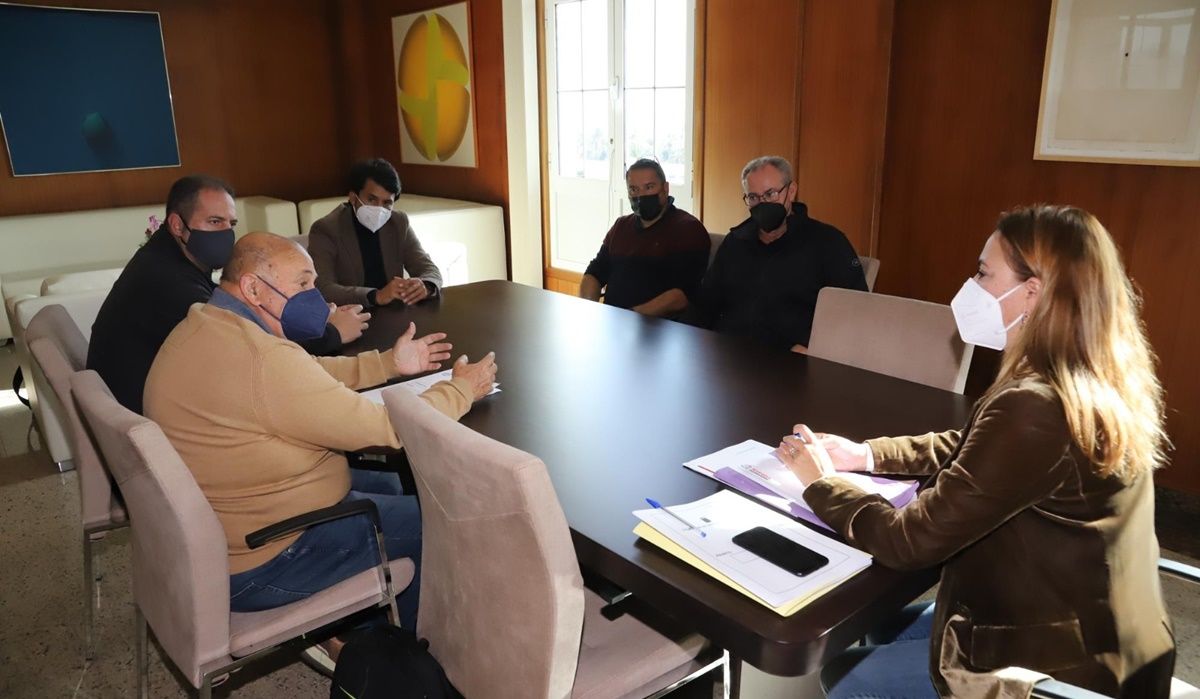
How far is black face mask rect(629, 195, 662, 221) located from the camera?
3.39 m

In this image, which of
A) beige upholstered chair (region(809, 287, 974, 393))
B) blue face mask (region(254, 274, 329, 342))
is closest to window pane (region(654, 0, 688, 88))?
beige upholstered chair (region(809, 287, 974, 393))

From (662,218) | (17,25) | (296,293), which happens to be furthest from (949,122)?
(17,25)

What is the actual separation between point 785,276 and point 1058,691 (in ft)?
6.30

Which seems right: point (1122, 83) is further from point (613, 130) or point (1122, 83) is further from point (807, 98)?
point (613, 130)

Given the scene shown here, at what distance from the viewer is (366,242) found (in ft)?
11.3

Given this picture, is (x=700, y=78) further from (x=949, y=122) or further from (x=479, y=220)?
(x=479, y=220)

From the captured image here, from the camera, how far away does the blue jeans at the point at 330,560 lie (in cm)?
168

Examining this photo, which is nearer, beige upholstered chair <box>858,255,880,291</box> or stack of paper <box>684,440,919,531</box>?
stack of paper <box>684,440,919,531</box>

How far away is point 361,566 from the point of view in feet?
5.74

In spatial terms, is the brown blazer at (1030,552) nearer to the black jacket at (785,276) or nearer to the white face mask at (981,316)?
the white face mask at (981,316)

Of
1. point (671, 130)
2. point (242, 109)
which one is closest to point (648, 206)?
point (671, 130)

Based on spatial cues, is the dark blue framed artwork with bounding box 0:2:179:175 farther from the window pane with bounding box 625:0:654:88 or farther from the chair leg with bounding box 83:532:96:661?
the chair leg with bounding box 83:532:96:661

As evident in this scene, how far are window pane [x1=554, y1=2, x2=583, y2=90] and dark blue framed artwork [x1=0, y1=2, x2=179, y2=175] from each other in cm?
319

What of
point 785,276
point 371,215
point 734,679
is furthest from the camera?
point 371,215
